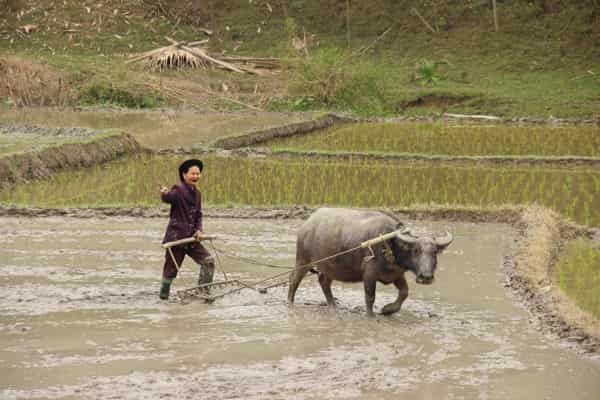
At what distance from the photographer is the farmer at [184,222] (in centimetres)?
819

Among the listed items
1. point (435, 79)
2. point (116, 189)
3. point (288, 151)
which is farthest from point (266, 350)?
point (435, 79)

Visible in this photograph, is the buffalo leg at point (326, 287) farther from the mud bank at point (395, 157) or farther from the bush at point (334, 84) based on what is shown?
the bush at point (334, 84)

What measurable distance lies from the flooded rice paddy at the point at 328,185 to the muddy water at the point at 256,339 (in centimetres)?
256

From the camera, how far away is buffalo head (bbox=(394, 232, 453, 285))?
24.4 ft

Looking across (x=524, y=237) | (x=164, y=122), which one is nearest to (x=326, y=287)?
(x=524, y=237)

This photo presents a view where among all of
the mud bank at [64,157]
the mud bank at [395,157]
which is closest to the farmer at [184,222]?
the mud bank at [64,157]

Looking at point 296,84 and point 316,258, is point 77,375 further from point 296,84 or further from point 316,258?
point 296,84

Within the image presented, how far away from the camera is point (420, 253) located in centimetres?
748

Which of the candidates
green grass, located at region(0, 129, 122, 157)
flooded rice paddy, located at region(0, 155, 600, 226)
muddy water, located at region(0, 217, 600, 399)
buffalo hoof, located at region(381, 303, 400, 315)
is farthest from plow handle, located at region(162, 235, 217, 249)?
green grass, located at region(0, 129, 122, 157)

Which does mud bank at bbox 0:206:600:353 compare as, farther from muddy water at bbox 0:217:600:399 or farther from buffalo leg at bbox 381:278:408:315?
buffalo leg at bbox 381:278:408:315

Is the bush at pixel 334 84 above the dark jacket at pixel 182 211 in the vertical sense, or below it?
above

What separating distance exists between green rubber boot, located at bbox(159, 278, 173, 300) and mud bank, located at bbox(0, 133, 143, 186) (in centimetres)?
555

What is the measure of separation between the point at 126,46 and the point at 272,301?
18966mm

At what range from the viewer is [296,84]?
22.0 meters
